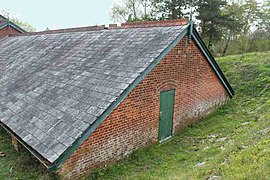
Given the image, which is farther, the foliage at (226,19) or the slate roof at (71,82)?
the foliage at (226,19)

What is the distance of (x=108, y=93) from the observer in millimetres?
6887

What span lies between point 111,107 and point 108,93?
528 mm

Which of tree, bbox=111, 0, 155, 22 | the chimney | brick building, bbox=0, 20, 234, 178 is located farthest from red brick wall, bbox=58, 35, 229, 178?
→ tree, bbox=111, 0, 155, 22

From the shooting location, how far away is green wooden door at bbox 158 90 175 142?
8.55 m

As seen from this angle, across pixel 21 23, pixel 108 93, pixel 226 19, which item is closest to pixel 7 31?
pixel 108 93

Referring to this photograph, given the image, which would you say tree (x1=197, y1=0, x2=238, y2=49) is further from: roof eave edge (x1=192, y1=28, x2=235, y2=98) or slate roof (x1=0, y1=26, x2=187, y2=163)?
slate roof (x1=0, y1=26, x2=187, y2=163)

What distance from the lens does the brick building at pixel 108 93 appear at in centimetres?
636

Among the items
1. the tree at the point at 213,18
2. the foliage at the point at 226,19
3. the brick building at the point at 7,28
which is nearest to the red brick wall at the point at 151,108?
the foliage at the point at 226,19

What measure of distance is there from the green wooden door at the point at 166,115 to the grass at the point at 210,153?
327 mm

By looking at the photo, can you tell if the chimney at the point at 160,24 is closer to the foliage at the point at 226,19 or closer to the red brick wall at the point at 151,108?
the red brick wall at the point at 151,108

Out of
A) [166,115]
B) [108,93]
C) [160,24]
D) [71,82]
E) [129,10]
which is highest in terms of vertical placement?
[160,24]

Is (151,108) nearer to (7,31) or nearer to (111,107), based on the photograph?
(111,107)

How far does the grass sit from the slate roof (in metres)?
1.11

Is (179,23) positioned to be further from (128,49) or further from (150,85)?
(150,85)
